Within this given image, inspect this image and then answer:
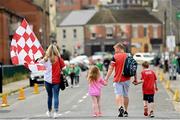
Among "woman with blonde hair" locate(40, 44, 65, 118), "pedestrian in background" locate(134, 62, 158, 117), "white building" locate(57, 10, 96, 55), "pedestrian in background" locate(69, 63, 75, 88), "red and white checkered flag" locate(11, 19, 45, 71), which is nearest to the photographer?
"woman with blonde hair" locate(40, 44, 65, 118)

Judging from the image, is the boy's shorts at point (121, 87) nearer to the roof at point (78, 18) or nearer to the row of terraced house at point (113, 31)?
the row of terraced house at point (113, 31)

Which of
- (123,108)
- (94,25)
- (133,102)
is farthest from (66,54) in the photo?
(123,108)

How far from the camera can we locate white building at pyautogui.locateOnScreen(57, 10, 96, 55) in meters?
123

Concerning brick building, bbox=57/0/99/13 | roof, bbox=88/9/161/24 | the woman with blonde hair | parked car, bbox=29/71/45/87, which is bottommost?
parked car, bbox=29/71/45/87

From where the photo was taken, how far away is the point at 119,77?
18.8 m

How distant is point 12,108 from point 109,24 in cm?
9671

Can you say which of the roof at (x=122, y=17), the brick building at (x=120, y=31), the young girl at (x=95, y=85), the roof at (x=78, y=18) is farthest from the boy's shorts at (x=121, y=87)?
the roof at (x=78, y=18)

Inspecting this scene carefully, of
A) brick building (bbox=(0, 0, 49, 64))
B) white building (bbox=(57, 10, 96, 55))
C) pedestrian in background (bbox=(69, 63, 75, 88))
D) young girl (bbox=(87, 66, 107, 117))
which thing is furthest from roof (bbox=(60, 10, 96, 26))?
young girl (bbox=(87, 66, 107, 117))

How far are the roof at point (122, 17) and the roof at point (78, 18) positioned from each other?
4.18 ft

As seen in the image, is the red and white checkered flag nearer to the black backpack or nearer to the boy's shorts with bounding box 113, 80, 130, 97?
the boy's shorts with bounding box 113, 80, 130, 97

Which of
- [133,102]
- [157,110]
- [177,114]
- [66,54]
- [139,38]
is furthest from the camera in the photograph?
→ [139,38]

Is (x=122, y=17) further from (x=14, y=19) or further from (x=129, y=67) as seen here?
(x=129, y=67)

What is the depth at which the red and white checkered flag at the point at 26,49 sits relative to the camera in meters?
20.3

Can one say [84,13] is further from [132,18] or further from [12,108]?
[12,108]
